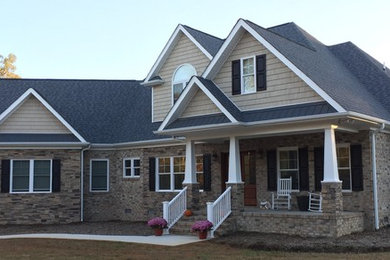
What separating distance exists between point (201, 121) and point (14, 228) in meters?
8.72

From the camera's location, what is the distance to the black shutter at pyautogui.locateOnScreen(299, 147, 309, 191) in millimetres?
17234

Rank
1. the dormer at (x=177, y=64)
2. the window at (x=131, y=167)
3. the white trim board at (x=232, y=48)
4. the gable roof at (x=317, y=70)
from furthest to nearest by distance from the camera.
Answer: the window at (x=131, y=167)
the dormer at (x=177, y=64)
the gable roof at (x=317, y=70)
the white trim board at (x=232, y=48)

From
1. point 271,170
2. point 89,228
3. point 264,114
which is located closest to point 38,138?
point 89,228

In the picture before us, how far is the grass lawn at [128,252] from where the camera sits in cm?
1191

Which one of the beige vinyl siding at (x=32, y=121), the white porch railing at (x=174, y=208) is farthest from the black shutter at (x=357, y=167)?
the beige vinyl siding at (x=32, y=121)

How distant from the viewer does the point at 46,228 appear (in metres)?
19.5

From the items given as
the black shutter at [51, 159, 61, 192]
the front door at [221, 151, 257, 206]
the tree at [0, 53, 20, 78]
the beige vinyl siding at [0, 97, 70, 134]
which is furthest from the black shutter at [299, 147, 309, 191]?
the tree at [0, 53, 20, 78]

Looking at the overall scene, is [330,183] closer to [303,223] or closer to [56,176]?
[303,223]

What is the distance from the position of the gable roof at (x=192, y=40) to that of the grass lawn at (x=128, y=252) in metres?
8.86

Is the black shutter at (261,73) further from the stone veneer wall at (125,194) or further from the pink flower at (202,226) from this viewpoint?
the stone veneer wall at (125,194)

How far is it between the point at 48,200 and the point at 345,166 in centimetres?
1216

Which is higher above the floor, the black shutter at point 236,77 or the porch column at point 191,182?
the black shutter at point 236,77

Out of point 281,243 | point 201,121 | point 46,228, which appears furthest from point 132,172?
point 281,243

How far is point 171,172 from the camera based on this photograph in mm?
21250
